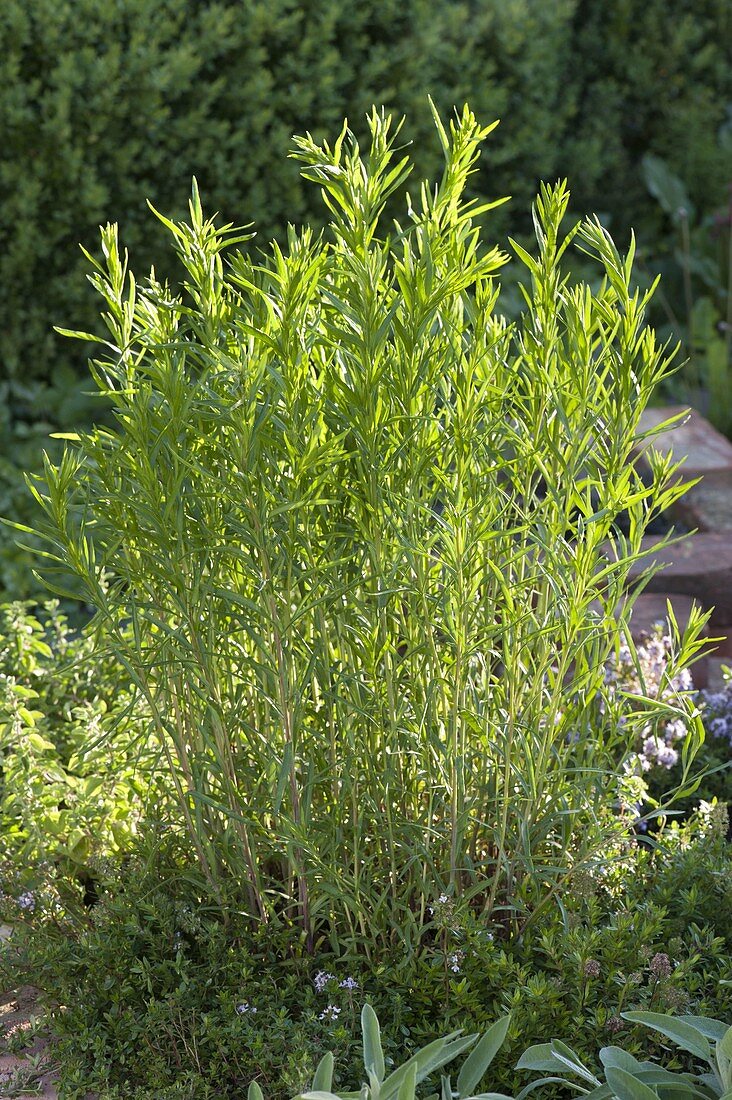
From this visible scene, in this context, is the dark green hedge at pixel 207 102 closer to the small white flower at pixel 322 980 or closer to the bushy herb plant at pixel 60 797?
the bushy herb plant at pixel 60 797

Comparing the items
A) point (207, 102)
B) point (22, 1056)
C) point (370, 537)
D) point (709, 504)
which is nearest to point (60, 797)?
point (22, 1056)

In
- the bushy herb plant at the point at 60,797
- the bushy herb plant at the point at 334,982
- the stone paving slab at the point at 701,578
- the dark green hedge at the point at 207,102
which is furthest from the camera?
the dark green hedge at the point at 207,102

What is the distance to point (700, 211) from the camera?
23.2 ft

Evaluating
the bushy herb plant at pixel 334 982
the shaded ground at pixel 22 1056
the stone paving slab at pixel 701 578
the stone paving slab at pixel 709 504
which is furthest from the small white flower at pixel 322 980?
the stone paving slab at pixel 709 504

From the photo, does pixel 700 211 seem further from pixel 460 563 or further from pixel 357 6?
pixel 460 563

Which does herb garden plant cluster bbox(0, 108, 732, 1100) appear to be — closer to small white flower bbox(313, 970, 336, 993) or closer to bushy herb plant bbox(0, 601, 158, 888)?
small white flower bbox(313, 970, 336, 993)

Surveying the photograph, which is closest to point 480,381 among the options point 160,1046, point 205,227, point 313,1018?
point 205,227

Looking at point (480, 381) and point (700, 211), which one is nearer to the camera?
point (480, 381)

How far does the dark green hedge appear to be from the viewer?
4.85m

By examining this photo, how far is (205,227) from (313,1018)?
1.24 m

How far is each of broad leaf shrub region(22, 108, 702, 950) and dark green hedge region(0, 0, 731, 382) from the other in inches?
129

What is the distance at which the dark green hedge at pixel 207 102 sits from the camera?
485 centimetres

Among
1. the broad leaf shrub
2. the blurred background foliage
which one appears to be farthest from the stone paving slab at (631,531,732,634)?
the broad leaf shrub

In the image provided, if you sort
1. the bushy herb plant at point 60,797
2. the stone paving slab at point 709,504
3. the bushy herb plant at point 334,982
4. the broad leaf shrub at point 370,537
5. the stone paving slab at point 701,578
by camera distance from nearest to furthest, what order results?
the broad leaf shrub at point 370,537 → the bushy herb plant at point 334,982 → the bushy herb plant at point 60,797 → the stone paving slab at point 701,578 → the stone paving slab at point 709,504
